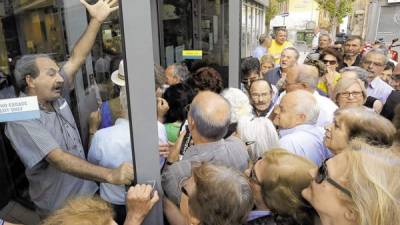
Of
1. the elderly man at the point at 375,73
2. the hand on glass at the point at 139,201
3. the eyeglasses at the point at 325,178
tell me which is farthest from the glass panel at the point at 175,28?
the eyeglasses at the point at 325,178

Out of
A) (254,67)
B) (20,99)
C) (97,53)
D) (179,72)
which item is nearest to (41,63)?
(20,99)

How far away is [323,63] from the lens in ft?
12.1

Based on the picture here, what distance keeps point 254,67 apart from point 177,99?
1.71 metres

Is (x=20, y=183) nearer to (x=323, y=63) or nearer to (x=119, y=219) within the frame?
(x=119, y=219)

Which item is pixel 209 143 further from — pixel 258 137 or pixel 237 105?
pixel 237 105

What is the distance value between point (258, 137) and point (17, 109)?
1.31 m

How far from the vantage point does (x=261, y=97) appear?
2.91 metres

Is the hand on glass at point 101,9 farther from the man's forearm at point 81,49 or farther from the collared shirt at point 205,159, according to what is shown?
the collared shirt at point 205,159

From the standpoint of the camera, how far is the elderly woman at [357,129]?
177 centimetres

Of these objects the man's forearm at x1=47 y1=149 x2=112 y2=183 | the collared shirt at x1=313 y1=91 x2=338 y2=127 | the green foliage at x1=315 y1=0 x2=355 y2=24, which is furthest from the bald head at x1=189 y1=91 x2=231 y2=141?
the green foliage at x1=315 y1=0 x2=355 y2=24

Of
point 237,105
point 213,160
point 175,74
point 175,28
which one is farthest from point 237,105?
point 175,28

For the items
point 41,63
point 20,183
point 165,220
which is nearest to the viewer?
point 165,220

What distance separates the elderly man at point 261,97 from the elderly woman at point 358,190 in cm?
A: 165

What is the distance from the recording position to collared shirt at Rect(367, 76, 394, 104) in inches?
124
